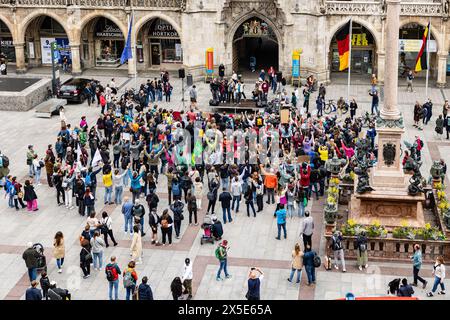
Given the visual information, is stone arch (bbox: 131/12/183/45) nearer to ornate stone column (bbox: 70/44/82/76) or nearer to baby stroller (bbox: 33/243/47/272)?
ornate stone column (bbox: 70/44/82/76)

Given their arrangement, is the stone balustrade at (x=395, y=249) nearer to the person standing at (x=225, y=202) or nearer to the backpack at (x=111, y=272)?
the person standing at (x=225, y=202)

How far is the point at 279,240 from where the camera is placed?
2911 centimetres

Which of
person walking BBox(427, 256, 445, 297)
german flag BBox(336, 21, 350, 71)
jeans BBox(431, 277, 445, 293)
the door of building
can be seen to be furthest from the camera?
the door of building

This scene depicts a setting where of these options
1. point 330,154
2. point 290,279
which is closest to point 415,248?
point 290,279

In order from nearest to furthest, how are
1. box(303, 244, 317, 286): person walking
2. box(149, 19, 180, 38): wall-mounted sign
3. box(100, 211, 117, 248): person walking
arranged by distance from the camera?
box(303, 244, 317, 286): person walking, box(100, 211, 117, 248): person walking, box(149, 19, 180, 38): wall-mounted sign

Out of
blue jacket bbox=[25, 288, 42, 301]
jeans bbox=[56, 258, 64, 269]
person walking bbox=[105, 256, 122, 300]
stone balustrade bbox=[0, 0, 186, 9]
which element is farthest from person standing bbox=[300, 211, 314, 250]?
stone balustrade bbox=[0, 0, 186, 9]

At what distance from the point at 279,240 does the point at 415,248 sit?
19.9 ft

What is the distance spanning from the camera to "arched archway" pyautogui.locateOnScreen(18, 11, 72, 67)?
200 ft

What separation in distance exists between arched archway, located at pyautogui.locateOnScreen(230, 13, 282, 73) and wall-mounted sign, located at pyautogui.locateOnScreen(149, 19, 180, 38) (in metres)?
5.22

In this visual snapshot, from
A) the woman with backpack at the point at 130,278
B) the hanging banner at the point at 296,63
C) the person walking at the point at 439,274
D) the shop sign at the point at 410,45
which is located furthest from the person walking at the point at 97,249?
the shop sign at the point at 410,45

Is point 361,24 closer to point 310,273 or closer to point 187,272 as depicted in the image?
point 310,273

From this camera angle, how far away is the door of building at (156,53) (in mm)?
59844

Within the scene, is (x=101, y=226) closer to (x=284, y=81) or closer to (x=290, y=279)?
(x=290, y=279)
